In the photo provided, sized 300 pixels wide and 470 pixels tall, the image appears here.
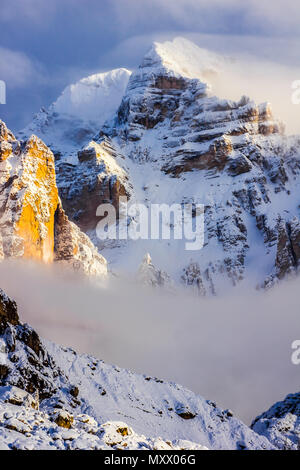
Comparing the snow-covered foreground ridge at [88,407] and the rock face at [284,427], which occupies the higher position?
the snow-covered foreground ridge at [88,407]

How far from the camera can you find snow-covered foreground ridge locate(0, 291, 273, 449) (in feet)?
119

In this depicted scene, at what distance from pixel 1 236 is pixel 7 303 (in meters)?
132

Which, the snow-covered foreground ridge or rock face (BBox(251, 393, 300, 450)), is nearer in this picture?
the snow-covered foreground ridge

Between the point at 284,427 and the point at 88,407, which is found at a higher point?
the point at 88,407

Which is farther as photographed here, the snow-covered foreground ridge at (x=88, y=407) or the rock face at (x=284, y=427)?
the rock face at (x=284, y=427)

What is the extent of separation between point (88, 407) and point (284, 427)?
1637 inches

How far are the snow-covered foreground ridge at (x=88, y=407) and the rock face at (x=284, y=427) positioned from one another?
7.92m

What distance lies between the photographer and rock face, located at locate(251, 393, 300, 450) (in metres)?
88.1

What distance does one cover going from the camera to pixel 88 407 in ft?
240

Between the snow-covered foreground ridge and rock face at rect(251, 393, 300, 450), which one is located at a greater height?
the snow-covered foreground ridge

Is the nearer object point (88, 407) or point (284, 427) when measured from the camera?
point (88, 407)

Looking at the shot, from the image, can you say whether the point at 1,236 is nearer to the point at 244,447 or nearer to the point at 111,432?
the point at 244,447

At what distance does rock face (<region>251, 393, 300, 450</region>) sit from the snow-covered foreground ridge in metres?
7.92

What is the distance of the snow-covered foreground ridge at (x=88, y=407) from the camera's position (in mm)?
36188
